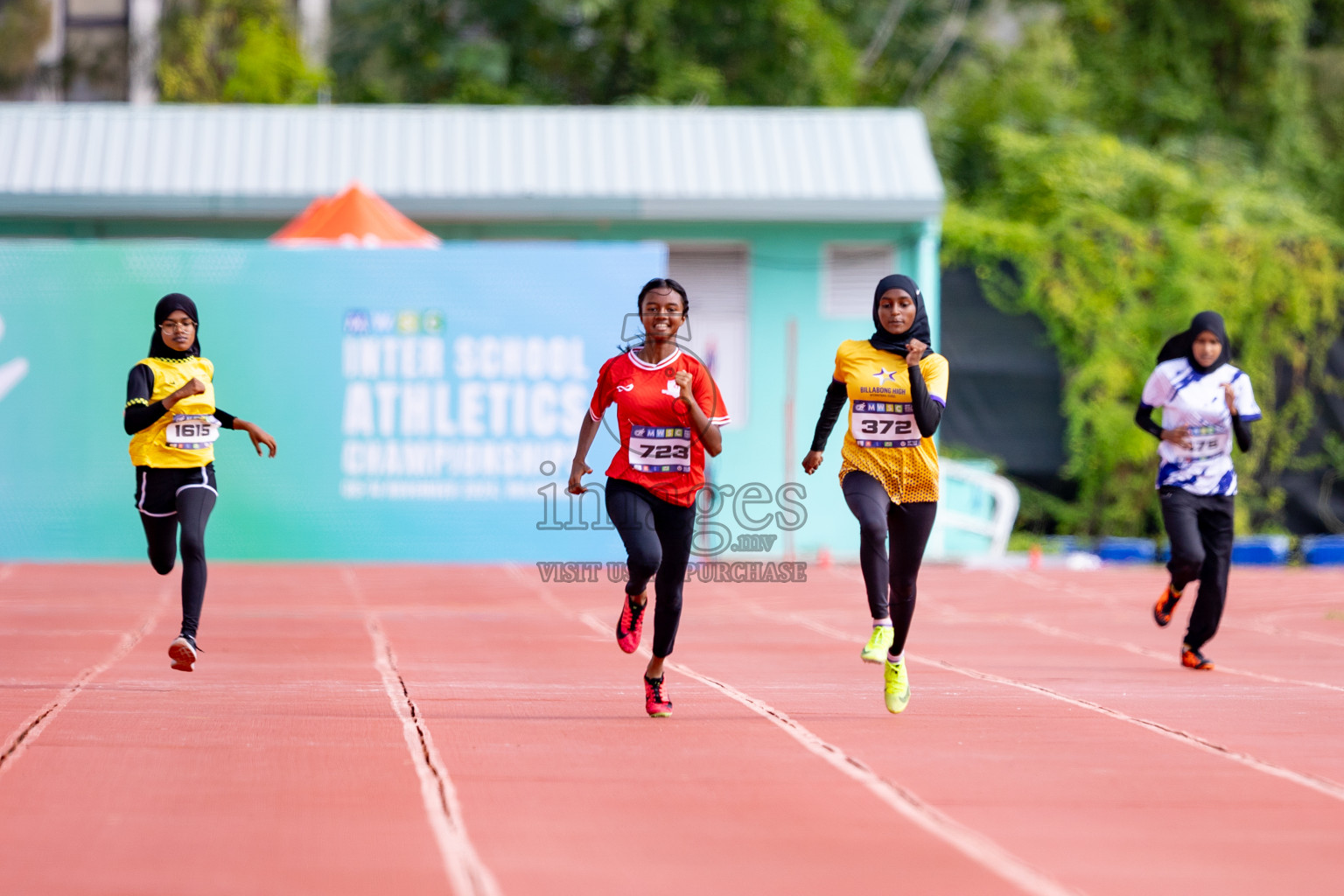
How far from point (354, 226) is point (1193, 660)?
9452mm

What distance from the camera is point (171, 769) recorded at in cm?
596

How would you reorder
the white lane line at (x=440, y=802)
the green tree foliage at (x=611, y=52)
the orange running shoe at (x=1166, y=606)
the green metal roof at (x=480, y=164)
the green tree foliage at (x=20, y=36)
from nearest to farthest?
the white lane line at (x=440, y=802)
the orange running shoe at (x=1166, y=606)
the green metal roof at (x=480, y=164)
the green tree foliage at (x=20, y=36)
the green tree foliage at (x=611, y=52)

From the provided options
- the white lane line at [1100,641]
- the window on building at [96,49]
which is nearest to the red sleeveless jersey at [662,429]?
the white lane line at [1100,641]

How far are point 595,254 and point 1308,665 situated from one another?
816cm

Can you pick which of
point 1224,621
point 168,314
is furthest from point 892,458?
point 1224,621

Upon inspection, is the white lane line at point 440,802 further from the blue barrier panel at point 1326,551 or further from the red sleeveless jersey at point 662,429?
the blue barrier panel at point 1326,551

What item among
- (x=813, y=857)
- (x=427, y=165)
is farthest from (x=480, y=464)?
(x=813, y=857)

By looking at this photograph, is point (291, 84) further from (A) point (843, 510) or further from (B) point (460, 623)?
(B) point (460, 623)

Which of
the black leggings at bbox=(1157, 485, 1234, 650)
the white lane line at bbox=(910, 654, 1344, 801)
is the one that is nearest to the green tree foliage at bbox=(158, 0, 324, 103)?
the black leggings at bbox=(1157, 485, 1234, 650)

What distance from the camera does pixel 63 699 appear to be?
25.0ft

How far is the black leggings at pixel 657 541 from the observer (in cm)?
715

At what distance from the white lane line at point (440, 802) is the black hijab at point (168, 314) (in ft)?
6.34

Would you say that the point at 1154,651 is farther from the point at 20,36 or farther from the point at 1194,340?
the point at 20,36

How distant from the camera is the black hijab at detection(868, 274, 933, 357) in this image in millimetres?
7520
